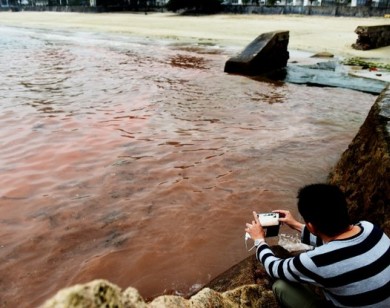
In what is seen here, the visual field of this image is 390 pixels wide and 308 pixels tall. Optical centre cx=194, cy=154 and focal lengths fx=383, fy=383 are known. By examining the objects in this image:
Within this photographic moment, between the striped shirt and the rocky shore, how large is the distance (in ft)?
2.17

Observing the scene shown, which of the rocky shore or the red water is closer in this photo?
the rocky shore

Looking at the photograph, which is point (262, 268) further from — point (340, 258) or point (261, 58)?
point (261, 58)

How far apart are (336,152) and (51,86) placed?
307 inches

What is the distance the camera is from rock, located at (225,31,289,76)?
12.3m

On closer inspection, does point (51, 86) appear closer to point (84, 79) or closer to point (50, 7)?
point (84, 79)

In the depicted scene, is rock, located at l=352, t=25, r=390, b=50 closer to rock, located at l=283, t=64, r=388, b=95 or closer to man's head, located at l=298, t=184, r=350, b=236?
rock, located at l=283, t=64, r=388, b=95

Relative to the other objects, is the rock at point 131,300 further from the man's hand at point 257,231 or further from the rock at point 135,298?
the man's hand at point 257,231

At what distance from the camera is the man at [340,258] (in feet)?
6.45

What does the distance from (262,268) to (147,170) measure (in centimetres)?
270

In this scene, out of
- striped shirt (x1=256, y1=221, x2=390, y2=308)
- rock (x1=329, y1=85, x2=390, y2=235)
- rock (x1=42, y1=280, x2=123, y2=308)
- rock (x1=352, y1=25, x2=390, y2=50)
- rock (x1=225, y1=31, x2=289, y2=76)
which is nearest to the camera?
rock (x1=42, y1=280, x2=123, y2=308)

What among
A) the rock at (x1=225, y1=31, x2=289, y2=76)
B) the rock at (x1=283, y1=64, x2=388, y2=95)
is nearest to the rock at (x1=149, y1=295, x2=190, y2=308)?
the rock at (x1=283, y1=64, x2=388, y2=95)

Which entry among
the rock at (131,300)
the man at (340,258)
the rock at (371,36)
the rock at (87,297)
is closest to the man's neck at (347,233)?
the man at (340,258)

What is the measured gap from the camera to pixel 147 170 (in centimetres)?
535

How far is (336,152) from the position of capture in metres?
6.09
